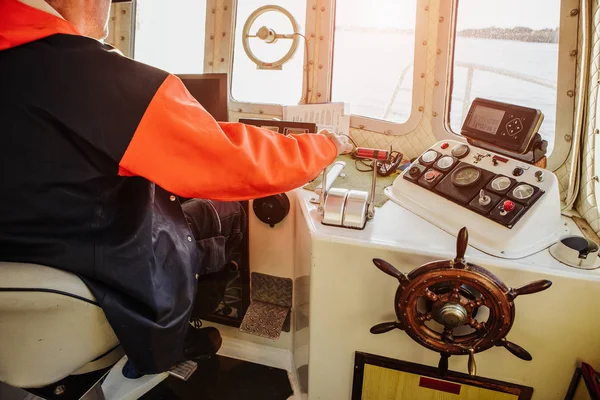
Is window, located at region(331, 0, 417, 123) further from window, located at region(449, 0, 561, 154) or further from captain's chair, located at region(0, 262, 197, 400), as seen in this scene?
→ captain's chair, located at region(0, 262, 197, 400)

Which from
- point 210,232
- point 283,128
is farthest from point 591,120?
point 210,232

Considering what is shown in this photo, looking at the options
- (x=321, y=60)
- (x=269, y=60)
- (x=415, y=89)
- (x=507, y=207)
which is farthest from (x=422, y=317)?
(x=269, y=60)

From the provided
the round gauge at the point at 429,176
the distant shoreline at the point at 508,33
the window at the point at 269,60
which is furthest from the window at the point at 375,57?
the round gauge at the point at 429,176

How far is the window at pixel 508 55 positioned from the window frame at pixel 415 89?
0.15 m

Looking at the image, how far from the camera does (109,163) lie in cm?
94

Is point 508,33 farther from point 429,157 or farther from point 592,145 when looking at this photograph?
point 429,157

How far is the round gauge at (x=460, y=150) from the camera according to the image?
148cm

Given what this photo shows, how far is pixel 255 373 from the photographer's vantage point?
199 centimetres

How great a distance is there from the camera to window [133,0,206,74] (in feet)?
8.20

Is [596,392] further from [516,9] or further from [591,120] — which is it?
[516,9]

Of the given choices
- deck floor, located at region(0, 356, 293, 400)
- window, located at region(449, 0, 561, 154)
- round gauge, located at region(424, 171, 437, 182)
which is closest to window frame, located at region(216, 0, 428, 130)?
window, located at region(449, 0, 561, 154)

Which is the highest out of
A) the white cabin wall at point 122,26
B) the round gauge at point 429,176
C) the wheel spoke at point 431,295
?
the white cabin wall at point 122,26

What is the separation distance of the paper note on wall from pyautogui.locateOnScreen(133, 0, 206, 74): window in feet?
2.77

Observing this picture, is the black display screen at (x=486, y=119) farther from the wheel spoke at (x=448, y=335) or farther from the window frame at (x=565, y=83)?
the wheel spoke at (x=448, y=335)
